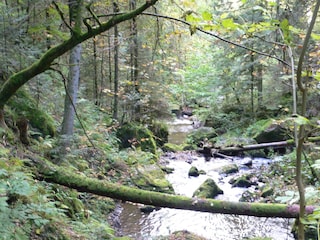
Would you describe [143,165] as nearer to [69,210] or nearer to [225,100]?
[69,210]

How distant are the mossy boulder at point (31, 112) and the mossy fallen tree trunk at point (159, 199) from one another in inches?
78.3

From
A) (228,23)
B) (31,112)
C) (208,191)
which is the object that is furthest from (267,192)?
(228,23)

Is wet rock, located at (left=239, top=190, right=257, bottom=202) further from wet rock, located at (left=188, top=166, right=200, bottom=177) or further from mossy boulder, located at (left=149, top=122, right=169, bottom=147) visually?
mossy boulder, located at (left=149, top=122, right=169, bottom=147)

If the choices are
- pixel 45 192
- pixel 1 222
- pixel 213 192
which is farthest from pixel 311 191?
pixel 213 192

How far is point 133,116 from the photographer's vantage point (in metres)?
12.6

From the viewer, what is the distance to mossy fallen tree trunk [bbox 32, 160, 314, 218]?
4.09m

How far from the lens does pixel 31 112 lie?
22.1ft

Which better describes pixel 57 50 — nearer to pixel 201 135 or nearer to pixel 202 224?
pixel 202 224

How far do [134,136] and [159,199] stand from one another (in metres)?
7.20

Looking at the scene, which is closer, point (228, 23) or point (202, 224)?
point (228, 23)

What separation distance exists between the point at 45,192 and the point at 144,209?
144 inches

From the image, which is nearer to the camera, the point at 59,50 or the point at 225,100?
the point at 59,50

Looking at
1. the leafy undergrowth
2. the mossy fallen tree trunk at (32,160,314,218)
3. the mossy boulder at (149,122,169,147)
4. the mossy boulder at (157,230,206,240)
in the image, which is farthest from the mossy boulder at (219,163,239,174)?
the mossy fallen tree trunk at (32,160,314,218)

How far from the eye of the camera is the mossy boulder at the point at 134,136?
1129 centimetres
